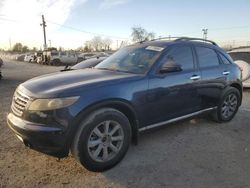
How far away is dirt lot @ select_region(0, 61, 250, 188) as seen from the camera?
3.53 metres

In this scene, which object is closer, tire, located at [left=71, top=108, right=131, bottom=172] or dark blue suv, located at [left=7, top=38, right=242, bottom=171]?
dark blue suv, located at [left=7, top=38, right=242, bottom=171]

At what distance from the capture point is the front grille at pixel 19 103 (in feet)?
12.0

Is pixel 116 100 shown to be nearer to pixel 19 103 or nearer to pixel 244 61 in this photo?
pixel 19 103

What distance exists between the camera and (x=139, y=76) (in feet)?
13.8

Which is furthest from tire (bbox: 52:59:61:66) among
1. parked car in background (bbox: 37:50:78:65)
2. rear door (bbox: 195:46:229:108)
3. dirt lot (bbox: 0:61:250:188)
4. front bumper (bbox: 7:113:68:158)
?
front bumper (bbox: 7:113:68:158)

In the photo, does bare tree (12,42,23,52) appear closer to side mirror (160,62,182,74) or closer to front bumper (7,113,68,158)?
side mirror (160,62,182,74)

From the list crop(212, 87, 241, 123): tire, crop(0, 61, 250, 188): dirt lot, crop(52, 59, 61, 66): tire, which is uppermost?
crop(212, 87, 241, 123): tire

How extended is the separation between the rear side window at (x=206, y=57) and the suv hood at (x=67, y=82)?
5.55ft

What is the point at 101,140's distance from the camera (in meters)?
3.80

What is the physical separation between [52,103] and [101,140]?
32.7 inches

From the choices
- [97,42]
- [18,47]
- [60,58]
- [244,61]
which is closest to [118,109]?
[244,61]

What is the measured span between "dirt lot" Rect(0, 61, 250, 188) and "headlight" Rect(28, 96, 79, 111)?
35.6 inches

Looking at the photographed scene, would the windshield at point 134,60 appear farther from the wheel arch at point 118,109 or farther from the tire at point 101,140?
the tire at point 101,140

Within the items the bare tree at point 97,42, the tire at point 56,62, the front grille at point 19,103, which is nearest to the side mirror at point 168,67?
the front grille at point 19,103
